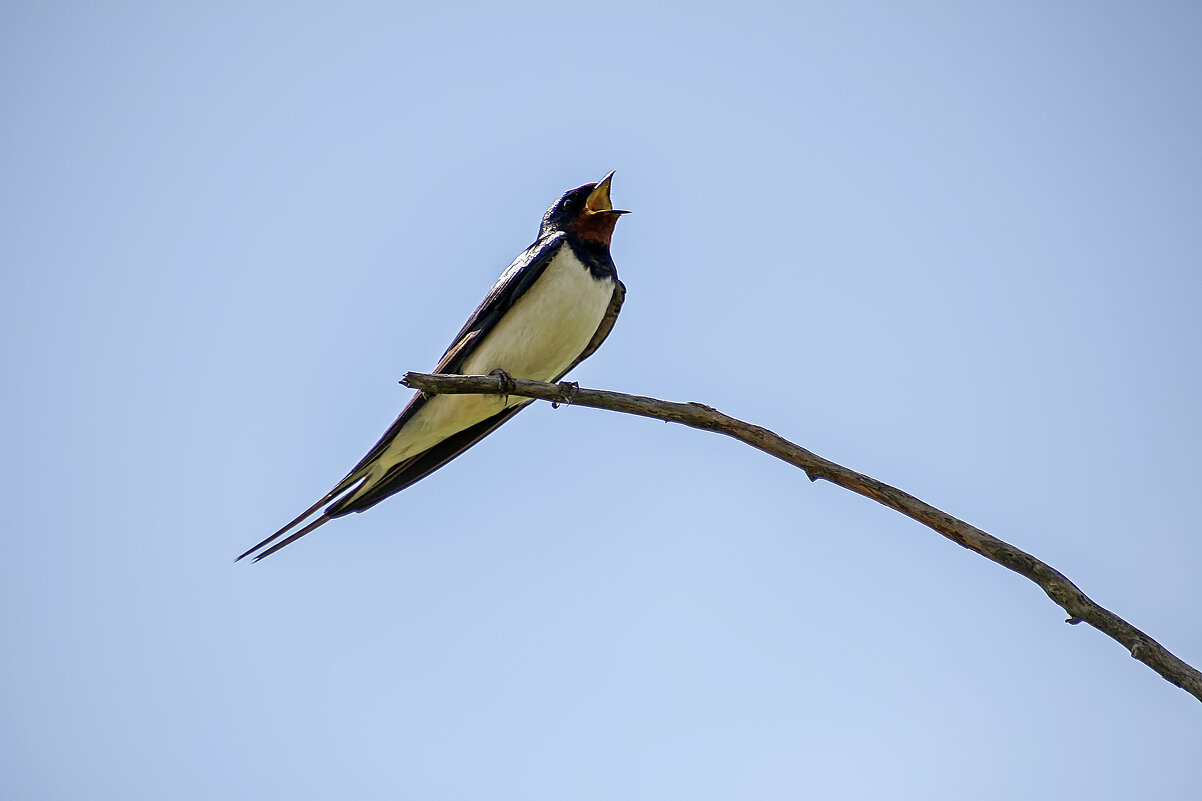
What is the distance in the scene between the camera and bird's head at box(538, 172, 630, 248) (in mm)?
7777

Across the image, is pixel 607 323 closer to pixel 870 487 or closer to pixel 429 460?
pixel 429 460

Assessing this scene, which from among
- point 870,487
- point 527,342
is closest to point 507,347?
point 527,342

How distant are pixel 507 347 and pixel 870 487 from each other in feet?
10.7

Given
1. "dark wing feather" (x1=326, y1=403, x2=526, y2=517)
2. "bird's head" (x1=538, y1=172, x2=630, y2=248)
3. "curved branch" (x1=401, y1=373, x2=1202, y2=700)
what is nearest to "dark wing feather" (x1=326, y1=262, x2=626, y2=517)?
"dark wing feather" (x1=326, y1=403, x2=526, y2=517)

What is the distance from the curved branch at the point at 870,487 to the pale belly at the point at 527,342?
1.16 m

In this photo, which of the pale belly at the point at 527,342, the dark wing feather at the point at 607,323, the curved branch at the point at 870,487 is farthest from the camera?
the dark wing feather at the point at 607,323

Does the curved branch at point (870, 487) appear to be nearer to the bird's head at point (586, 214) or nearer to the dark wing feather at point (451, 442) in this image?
the dark wing feather at point (451, 442)

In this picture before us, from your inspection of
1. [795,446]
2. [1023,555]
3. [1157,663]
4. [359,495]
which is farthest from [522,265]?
[1157,663]

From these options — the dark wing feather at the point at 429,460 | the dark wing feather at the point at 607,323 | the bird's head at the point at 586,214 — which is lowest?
the dark wing feather at the point at 429,460

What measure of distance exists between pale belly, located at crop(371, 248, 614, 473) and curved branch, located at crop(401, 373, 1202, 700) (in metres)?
1.16

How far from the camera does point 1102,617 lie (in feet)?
14.1

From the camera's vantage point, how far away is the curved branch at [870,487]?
418 cm

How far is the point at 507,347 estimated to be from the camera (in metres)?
7.31

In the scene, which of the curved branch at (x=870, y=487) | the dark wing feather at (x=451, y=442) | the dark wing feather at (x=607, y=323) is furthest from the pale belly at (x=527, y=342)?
the curved branch at (x=870, y=487)
